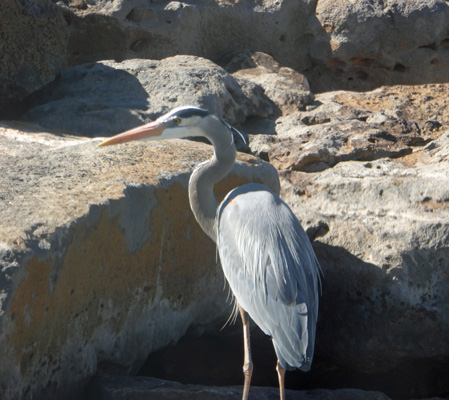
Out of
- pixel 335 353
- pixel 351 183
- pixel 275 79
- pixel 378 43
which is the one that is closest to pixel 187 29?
pixel 275 79

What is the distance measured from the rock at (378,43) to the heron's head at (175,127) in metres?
3.57

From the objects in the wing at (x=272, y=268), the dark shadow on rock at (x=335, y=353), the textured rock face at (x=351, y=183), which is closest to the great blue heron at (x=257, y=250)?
the wing at (x=272, y=268)

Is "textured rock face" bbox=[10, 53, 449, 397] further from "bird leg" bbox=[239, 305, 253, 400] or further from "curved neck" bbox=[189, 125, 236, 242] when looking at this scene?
"bird leg" bbox=[239, 305, 253, 400]

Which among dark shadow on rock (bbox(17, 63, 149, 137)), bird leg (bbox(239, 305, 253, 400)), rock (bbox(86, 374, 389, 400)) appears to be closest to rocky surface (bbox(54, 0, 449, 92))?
dark shadow on rock (bbox(17, 63, 149, 137))

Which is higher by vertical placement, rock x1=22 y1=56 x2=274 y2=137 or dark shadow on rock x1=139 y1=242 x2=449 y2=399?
rock x1=22 y1=56 x2=274 y2=137

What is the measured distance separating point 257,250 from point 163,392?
0.65 m

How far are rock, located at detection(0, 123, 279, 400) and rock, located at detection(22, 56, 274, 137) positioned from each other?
64cm

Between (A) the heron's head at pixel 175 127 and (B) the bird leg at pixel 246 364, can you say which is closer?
(B) the bird leg at pixel 246 364

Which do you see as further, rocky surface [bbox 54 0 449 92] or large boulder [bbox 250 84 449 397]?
rocky surface [bbox 54 0 449 92]

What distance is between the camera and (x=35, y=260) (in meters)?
2.30

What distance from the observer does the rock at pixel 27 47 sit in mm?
4348

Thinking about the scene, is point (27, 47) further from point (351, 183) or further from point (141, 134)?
point (351, 183)

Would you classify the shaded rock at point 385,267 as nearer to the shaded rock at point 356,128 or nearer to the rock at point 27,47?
the shaded rock at point 356,128

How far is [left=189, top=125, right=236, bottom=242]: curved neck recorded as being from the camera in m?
2.97
